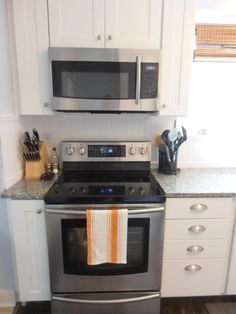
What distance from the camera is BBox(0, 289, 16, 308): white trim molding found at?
5.33 feet

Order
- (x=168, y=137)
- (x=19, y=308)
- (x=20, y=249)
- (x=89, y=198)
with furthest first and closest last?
(x=168, y=137), (x=19, y=308), (x=20, y=249), (x=89, y=198)

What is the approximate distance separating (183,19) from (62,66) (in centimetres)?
89

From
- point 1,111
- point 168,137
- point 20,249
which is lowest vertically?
point 20,249

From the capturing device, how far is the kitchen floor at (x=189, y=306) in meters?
1.67

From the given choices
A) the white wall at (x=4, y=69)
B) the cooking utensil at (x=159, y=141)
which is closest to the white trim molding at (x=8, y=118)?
the white wall at (x=4, y=69)

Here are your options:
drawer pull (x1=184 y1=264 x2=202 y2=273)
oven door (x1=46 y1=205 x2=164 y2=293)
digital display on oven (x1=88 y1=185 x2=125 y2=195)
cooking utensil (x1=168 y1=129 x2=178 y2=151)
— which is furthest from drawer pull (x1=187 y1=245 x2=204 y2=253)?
cooking utensil (x1=168 y1=129 x2=178 y2=151)

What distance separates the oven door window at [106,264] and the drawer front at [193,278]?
22cm

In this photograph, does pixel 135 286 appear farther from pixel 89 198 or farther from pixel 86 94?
pixel 86 94

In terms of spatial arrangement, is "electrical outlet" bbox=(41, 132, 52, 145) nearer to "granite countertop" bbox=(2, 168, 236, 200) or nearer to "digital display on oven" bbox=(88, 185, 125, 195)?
"granite countertop" bbox=(2, 168, 236, 200)

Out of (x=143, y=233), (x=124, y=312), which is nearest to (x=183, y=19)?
(x=143, y=233)

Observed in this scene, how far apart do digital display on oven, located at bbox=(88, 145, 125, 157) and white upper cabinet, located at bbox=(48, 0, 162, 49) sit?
759mm

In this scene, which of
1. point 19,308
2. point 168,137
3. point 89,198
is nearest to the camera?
point 89,198

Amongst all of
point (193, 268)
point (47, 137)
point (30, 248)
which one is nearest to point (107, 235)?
point (30, 248)

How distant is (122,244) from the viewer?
55.7 inches
